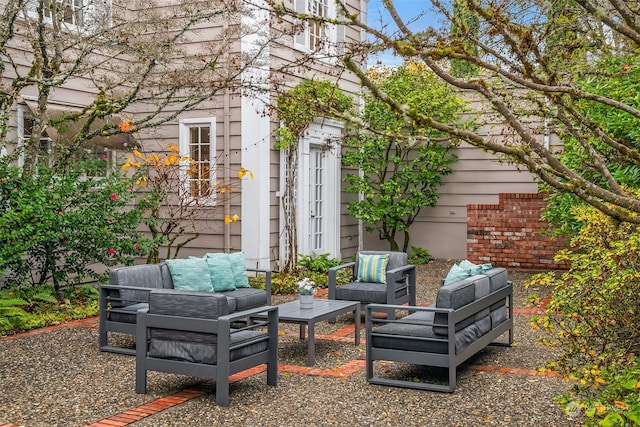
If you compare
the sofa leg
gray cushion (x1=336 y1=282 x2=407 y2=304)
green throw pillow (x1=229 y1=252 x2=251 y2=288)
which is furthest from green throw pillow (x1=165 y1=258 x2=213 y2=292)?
the sofa leg

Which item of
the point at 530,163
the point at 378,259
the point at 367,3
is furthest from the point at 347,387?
the point at 367,3

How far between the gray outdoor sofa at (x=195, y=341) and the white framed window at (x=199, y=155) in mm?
6399

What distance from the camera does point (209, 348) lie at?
612cm

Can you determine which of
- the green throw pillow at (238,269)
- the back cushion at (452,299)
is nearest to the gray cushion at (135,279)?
the green throw pillow at (238,269)

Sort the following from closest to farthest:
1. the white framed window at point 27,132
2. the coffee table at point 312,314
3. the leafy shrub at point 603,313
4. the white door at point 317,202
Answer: the leafy shrub at point 603,313 < the coffee table at point 312,314 < the white framed window at point 27,132 < the white door at point 317,202

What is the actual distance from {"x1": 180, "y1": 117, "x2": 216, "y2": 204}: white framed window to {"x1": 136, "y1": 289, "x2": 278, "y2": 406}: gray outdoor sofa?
640 cm

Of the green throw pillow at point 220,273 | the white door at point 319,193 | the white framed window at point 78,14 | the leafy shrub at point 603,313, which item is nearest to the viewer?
the leafy shrub at point 603,313

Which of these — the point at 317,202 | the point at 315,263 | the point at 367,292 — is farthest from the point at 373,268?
the point at 317,202

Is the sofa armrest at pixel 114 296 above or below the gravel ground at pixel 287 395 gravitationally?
above

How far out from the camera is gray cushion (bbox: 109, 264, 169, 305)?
321 inches

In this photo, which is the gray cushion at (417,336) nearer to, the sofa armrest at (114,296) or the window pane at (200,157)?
the sofa armrest at (114,296)

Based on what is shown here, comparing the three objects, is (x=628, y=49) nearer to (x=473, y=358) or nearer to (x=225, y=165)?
(x=473, y=358)

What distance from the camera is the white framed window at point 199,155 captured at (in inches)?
508

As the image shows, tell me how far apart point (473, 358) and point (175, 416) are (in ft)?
11.2
